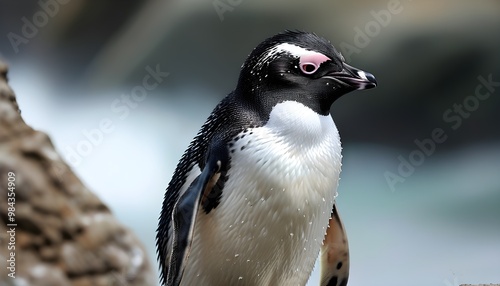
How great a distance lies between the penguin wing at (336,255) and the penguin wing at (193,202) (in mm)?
463

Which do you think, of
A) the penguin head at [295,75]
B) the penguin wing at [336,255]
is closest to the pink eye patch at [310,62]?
the penguin head at [295,75]

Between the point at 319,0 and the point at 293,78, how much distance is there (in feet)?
9.05

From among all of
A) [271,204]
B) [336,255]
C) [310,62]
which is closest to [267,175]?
[271,204]

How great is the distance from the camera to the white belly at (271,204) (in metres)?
1.62

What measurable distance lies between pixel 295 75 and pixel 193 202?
1.20 feet

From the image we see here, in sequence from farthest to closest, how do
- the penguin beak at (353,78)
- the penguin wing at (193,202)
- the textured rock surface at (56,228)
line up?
1. the penguin beak at (353,78)
2. the penguin wing at (193,202)
3. the textured rock surface at (56,228)

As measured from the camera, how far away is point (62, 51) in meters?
4.19

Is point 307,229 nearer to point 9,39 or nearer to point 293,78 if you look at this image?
point 293,78

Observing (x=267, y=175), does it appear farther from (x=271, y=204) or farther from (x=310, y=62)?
(x=310, y=62)

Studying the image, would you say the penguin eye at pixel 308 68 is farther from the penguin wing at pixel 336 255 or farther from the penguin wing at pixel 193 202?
the penguin wing at pixel 336 255

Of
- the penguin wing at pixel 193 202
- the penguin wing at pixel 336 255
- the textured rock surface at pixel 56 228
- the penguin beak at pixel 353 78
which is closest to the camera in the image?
the textured rock surface at pixel 56 228

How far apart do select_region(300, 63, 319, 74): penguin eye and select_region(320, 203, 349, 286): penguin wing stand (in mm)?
487

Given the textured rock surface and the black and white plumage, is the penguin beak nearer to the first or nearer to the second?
the black and white plumage

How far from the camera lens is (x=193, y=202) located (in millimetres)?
1591
